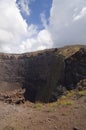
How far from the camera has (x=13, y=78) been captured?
340 feet

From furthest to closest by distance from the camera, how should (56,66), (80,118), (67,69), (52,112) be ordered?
(56,66) → (67,69) → (52,112) → (80,118)

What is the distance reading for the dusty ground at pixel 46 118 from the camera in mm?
14789

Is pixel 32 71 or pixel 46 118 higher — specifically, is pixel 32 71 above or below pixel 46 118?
above

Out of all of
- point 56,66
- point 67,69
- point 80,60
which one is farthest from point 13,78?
point 80,60

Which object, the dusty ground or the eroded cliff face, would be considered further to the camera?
the eroded cliff face

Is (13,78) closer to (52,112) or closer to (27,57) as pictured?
(27,57)

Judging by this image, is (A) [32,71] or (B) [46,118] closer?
(B) [46,118]

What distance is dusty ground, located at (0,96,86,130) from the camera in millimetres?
14789

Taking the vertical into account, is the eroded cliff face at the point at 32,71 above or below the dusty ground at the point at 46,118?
above

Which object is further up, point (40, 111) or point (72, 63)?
point (72, 63)

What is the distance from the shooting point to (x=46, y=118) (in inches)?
624

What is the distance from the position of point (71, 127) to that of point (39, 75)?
7791 cm

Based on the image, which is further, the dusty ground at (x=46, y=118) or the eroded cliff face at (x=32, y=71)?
the eroded cliff face at (x=32, y=71)

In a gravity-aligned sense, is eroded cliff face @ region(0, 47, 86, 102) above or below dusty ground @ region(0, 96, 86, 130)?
above
